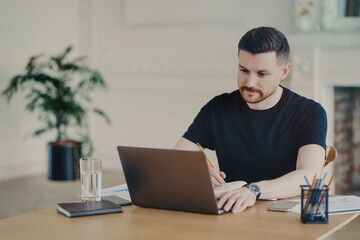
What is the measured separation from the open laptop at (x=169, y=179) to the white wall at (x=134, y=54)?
3.36 meters

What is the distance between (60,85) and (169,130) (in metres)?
0.98

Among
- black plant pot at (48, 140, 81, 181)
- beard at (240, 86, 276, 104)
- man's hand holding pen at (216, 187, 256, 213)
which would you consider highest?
beard at (240, 86, 276, 104)

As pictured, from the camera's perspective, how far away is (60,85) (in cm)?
596

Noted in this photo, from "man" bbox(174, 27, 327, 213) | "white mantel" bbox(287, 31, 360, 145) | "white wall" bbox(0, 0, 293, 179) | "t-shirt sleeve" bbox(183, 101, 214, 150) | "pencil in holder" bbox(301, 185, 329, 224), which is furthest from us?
"white wall" bbox(0, 0, 293, 179)

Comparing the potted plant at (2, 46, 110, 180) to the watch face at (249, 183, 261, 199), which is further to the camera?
the potted plant at (2, 46, 110, 180)

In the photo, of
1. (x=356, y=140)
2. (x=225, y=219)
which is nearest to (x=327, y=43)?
(x=356, y=140)

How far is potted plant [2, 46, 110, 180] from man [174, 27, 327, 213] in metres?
2.92

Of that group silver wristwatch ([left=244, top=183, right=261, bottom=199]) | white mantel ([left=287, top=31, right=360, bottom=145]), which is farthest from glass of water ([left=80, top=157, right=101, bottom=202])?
white mantel ([left=287, top=31, right=360, bottom=145])

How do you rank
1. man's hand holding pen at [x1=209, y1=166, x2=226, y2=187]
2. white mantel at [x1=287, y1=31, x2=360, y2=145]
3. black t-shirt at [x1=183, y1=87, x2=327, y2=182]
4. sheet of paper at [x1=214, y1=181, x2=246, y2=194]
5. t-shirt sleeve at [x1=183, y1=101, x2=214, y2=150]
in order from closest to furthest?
sheet of paper at [x1=214, y1=181, x2=246, y2=194]
man's hand holding pen at [x1=209, y1=166, x2=226, y2=187]
black t-shirt at [x1=183, y1=87, x2=327, y2=182]
t-shirt sleeve at [x1=183, y1=101, x2=214, y2=150]
white mantel at [x1=287, y1=31, x2=360, y2=145]

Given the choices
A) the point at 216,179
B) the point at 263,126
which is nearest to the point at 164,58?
the point at 263,126

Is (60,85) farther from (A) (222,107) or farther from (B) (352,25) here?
(A) (222,107)

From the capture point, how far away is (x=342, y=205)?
8.23ft

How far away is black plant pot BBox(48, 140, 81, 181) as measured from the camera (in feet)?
20.0

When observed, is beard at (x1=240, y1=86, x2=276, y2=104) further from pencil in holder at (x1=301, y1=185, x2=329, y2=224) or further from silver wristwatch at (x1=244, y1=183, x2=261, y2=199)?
pencil in holder at (x1=301, y1=185, x2=329, y2=224)
